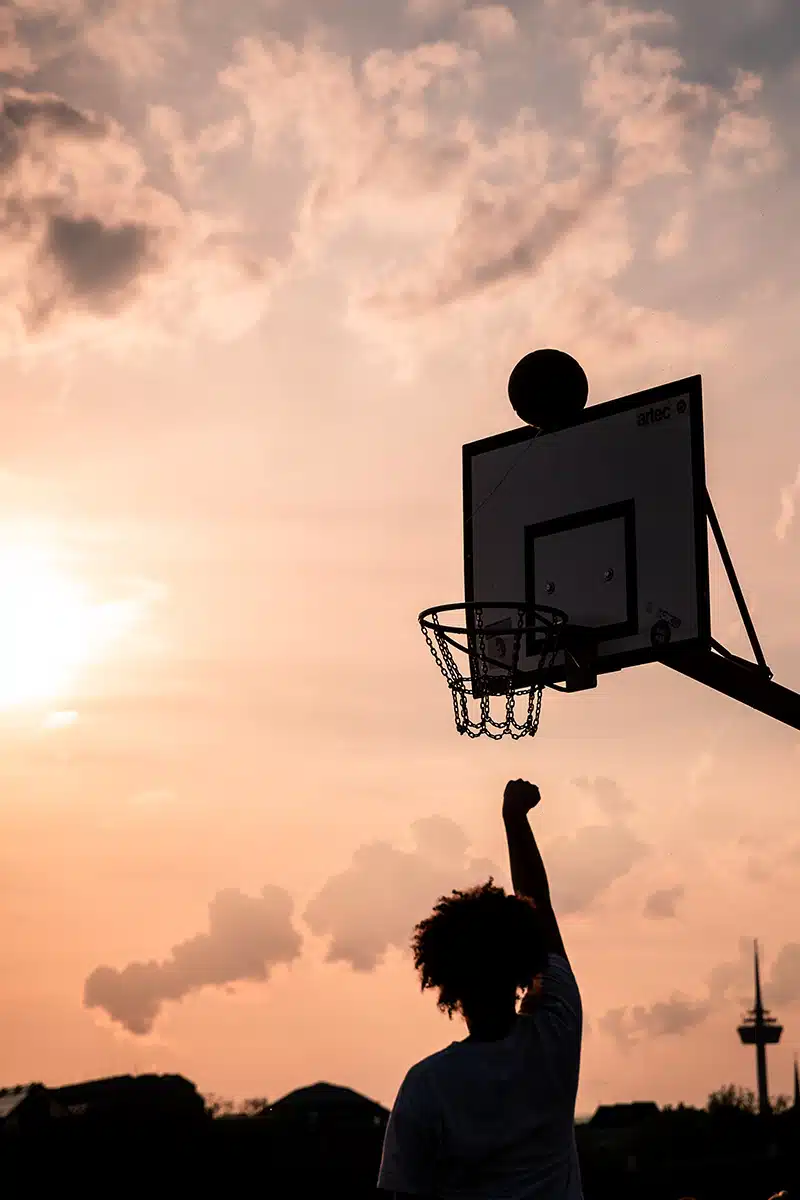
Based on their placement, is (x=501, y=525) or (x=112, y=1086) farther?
(x=112, y=1086)

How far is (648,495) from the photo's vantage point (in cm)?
856

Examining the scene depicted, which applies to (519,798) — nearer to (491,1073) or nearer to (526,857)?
(526,857)

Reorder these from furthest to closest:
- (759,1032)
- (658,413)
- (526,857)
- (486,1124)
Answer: (759,1032)
(658,413)
(526,857)
(486,1124)

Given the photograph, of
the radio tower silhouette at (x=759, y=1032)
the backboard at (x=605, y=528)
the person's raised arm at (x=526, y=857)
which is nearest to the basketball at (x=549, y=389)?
the backboard at (x=605, y=528)

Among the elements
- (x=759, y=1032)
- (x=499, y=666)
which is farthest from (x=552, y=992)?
(x=759, y=1032)

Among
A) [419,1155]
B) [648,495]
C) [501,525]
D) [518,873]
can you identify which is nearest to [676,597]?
[648,495]

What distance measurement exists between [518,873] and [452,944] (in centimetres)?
38

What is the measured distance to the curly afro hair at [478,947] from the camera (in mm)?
3568

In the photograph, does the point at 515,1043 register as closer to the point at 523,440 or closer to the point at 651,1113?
the point at 523,440

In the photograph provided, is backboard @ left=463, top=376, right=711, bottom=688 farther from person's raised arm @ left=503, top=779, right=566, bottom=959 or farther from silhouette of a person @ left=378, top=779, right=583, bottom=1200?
silhouette of a person @ left=378, top=779, right=583, bottom=1200

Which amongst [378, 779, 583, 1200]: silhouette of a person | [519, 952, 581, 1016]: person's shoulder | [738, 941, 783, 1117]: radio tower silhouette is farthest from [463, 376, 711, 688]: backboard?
[738, 941, 783, 1117]: radio tower silhouette

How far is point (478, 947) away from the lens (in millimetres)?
3562

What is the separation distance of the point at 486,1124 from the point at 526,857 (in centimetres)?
68

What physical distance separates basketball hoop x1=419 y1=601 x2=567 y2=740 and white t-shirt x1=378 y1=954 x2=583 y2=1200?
16.0ft
